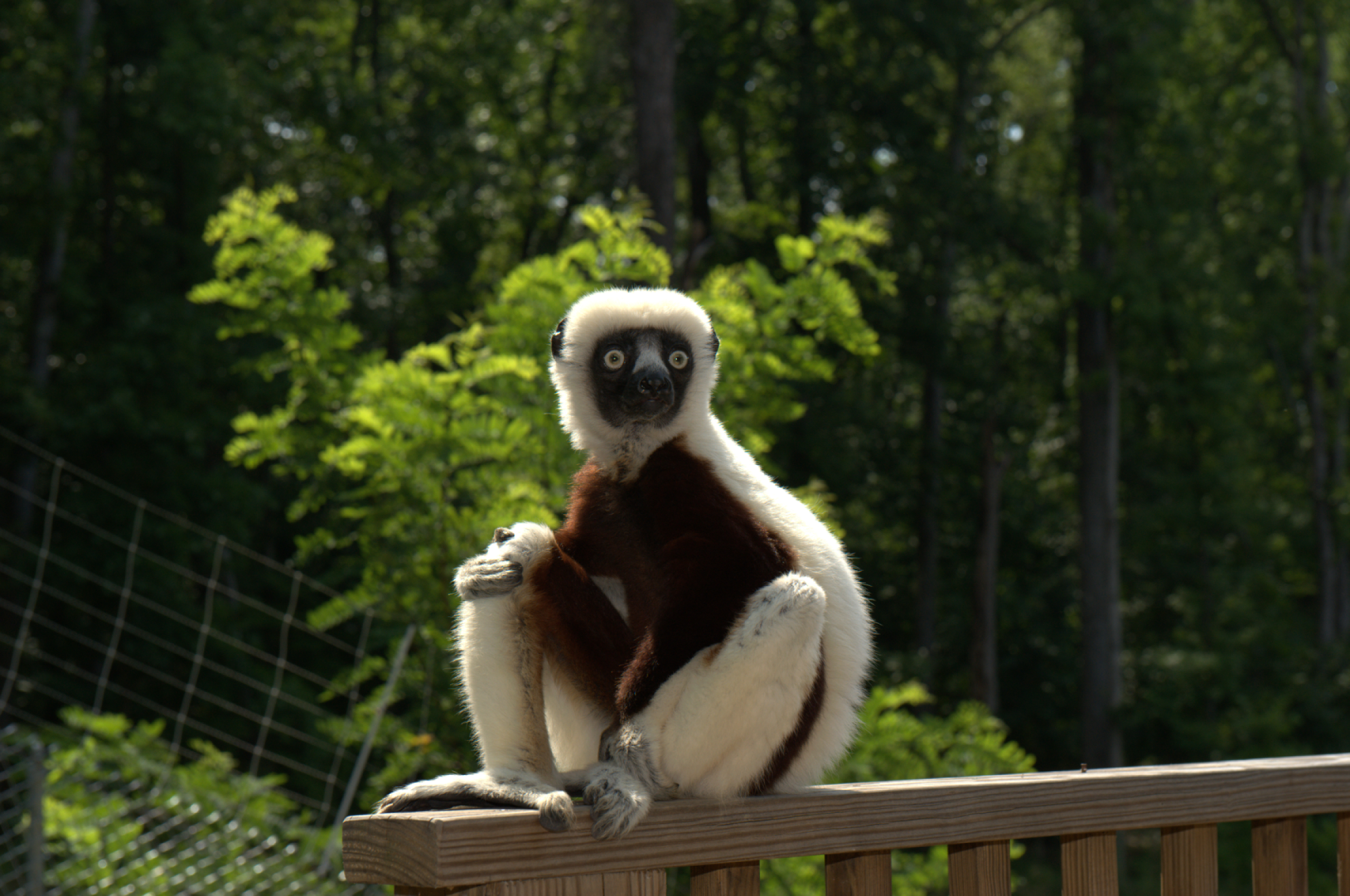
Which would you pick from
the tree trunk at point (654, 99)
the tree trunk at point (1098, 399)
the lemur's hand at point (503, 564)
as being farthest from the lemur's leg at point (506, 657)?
the tree trunk at point (1098, 399)

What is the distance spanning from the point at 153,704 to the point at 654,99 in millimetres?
5576

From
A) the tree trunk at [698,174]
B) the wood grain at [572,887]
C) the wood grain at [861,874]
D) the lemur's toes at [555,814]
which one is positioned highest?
the tree trunk at [698,174]

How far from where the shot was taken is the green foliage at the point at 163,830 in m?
5.48

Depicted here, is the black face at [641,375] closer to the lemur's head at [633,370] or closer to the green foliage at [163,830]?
the lemur's head at [633,370]

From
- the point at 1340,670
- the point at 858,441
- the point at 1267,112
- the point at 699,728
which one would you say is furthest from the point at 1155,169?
the point at 699,728

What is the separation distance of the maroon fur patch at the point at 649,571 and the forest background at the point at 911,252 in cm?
680

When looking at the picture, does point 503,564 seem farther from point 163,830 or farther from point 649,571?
point 163,830

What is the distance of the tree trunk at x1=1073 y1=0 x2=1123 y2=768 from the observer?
687 inches

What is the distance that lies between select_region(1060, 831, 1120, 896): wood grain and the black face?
1.09 m

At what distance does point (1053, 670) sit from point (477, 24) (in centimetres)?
1500

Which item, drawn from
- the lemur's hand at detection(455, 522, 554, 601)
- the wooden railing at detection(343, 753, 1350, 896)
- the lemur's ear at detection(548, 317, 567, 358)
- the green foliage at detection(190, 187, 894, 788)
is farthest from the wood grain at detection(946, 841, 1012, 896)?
the green foliage at detection(190, 187, 894, 788)

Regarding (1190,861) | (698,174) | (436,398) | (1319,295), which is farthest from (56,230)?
(1319,295)

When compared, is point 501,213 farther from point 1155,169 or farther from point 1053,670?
point 1053,670

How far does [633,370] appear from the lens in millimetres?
2391
